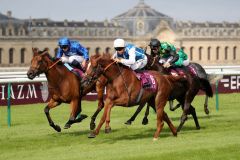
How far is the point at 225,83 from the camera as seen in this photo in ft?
85.9

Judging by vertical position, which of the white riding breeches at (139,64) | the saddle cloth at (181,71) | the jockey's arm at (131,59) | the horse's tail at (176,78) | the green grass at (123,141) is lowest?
the green grass at (123,141)

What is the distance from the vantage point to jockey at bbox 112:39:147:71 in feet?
44.8

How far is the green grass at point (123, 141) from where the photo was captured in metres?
12.0

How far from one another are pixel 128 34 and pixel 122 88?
96.3 meters

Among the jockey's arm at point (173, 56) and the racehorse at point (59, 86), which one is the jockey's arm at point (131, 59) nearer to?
the racehorse at point (59, 86)

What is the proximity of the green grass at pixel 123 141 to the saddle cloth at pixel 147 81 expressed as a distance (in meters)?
0.81

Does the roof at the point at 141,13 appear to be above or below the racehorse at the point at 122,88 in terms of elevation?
above

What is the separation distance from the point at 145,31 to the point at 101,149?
99.3 metres

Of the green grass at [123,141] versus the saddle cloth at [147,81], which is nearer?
the green grass at [123,141]

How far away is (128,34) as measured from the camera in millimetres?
109438

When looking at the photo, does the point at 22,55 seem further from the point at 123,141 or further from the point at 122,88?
the point at 122,88

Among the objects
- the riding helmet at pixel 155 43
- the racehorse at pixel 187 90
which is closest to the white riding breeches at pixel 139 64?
the racehorse at pixel 187 90

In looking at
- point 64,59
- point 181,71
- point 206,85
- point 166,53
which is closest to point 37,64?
point 64,59

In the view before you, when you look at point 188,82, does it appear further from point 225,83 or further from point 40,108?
point 225,83
